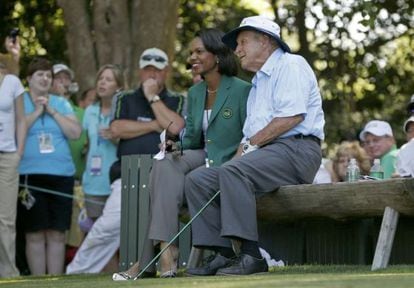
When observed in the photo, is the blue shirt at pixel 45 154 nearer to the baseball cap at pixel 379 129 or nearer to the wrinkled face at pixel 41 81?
the wrinkled face at pixel 41 81

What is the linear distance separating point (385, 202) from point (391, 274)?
1.07 m

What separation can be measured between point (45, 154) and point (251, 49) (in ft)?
12.0

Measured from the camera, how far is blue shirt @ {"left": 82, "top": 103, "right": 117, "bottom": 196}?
13531 mm

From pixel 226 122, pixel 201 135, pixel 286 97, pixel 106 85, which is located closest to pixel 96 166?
pixel 106 85

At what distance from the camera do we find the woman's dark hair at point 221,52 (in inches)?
423

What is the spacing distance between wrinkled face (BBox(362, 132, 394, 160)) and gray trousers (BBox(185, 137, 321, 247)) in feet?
12.0

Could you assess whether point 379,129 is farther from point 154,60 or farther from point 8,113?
point 8,113

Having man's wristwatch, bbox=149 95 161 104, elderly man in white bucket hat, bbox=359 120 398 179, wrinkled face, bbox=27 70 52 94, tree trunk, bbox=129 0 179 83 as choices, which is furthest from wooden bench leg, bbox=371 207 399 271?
tree trunk, bbox=129 0 179 83

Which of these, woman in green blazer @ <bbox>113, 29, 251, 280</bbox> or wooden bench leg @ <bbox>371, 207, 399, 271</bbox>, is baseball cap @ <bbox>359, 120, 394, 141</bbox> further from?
wooden bench leg @ <bbox>371, 207, 399, 271</bbox>

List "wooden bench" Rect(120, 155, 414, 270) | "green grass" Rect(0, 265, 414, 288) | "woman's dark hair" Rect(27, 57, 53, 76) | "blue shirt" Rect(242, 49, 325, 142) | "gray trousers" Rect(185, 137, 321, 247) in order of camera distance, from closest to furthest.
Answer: "green grass" Rect(0, 265, 414, 288), "wooden bench" Rect(120, 155, 414, 270), "gray trousers" Rect(185, 137, 321, 247), "blue shirt" Rect(242, 49, 325, 142), "woman's dark hair" Rect(27, 57, 53, 76)

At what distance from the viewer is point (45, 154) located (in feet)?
43.4

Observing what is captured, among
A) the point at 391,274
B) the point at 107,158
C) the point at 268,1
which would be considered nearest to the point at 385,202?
the point at 391,274

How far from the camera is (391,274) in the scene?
8.26 metres

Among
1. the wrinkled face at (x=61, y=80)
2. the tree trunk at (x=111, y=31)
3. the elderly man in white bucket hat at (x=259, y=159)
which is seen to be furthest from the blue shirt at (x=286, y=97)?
the tree trunk at (x=111, y=31)
